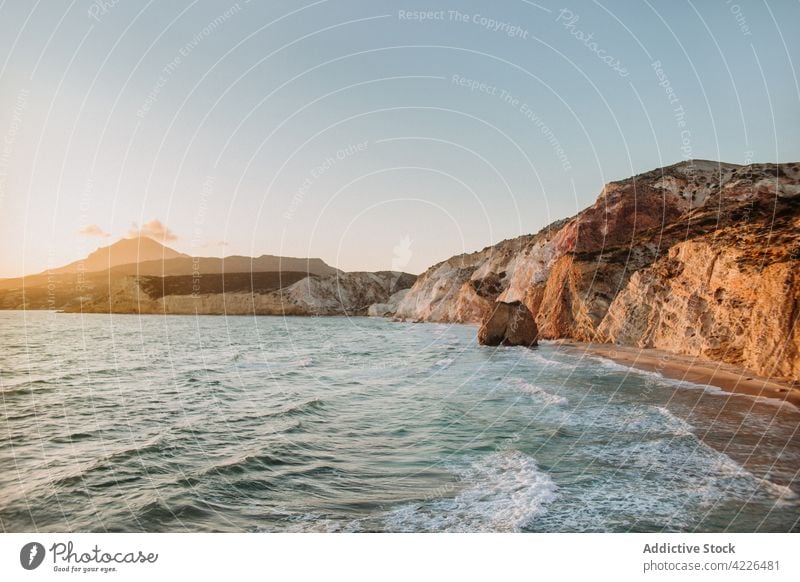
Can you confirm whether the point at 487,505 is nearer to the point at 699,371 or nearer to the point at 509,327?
the point at 699,371

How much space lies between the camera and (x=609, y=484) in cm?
888

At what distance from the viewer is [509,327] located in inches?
1654

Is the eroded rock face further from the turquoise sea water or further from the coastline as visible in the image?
the turquoise sea water

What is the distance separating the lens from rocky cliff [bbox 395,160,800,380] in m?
19.2

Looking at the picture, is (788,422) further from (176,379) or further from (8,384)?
(8,384)

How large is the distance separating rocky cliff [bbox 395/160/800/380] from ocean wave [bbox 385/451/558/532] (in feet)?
46.9

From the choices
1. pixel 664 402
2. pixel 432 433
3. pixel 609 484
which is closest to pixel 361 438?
pixel 432 433

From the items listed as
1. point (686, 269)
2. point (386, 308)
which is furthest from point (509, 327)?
point (386, 308)

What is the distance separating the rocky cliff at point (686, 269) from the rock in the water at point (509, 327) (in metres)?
4.31

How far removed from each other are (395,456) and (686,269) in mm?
23542

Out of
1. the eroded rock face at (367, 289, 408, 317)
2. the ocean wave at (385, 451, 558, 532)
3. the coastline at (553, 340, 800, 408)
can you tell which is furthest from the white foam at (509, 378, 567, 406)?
the eroded rock face at (367, 289, 408, 317)

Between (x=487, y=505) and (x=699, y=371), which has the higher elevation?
(x=487, y=505)

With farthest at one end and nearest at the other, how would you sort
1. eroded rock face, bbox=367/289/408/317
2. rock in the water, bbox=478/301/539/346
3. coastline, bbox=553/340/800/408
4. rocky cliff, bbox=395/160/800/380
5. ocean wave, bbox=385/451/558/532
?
eroded rock face, bbox=367/289/408/317
rock in the water, bbox=478/301/539/346
rocky cliff, bbox=395/160/800/380
coastline, bbox=553/340/800/408
ocean wave, bbox=385/451/558/532

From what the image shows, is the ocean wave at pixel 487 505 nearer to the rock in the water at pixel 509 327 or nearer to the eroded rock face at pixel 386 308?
the rock in the water at pixel 509 327
